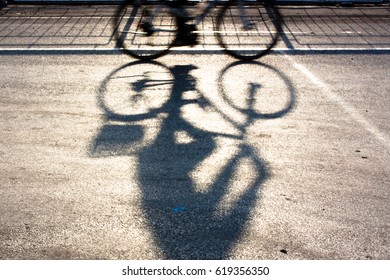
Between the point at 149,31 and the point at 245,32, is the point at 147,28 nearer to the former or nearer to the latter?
the point at 149,31

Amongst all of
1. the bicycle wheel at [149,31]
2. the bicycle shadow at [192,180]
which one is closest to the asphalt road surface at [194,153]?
the bicycle shadow at [192,180]

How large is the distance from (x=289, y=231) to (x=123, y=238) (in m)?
1.38

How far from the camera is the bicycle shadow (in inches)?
180

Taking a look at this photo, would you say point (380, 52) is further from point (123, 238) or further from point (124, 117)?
point (123, 238)

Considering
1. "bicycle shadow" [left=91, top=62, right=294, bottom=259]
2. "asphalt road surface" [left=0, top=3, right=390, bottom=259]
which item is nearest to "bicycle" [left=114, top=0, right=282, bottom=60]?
"asphalt road surface" [left=0, top=3, right=390, bottom=259]

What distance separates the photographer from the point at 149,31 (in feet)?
28.4

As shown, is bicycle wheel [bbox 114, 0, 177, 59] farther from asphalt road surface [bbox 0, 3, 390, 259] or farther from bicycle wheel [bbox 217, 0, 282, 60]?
bicycle wheel [bbox 217, 0, 282, 60]

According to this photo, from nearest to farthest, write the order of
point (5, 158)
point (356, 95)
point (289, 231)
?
point (289, 231)
point (5, 158)
point (356, 95)

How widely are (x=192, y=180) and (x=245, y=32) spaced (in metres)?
5.36

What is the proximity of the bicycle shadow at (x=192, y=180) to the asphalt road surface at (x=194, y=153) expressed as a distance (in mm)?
16

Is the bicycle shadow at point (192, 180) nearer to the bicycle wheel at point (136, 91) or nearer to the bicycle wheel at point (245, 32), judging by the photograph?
the bicycle wheel at point (136, 91)

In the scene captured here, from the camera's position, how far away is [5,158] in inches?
233

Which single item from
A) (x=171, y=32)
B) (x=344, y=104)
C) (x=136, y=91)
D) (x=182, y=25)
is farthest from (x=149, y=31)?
(x=344, y=104)

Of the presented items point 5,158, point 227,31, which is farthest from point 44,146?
point 227,31
